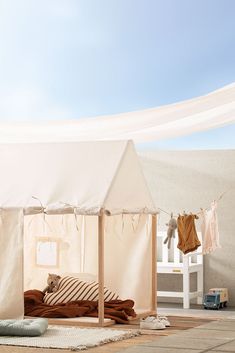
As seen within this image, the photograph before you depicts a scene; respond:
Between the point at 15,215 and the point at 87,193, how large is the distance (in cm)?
70

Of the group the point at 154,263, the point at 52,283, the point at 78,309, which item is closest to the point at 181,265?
the point at 154,263

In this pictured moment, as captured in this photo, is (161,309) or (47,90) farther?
(47,90)

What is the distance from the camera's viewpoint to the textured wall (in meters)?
11.3

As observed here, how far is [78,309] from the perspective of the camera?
29.6ft

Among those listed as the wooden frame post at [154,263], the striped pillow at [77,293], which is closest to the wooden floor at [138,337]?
the wooden frame post at [154,263]

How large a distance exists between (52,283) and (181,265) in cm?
188

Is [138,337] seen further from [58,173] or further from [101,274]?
[58,173]

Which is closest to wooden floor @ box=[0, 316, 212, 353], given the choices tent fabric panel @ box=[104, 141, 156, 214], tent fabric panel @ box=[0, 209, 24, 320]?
tent fabric panel @ box=[0, 209, 24, 320]

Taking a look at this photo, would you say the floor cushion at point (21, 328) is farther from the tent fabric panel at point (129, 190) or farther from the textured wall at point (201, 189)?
the textured wall at point (201, 189)

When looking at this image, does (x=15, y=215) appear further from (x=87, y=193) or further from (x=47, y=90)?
(x=47, y=90)

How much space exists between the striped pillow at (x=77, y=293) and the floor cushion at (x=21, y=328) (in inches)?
61.2

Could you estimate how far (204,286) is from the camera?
37.3 feet

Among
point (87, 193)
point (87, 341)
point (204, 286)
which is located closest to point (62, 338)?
point (87, 341)

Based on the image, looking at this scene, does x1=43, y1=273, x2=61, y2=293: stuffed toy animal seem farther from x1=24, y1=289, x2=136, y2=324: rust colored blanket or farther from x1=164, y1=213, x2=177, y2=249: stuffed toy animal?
x1=164, y1=213, x2=177, y2=249: stuffed toy animal
